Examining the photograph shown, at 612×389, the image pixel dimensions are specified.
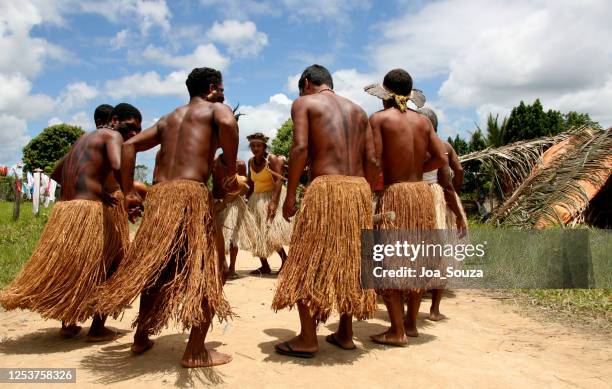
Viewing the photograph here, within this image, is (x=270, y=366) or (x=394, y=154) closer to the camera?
(x=270, y=366)

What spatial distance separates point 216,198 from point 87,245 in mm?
942

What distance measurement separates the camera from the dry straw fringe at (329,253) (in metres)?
2.81

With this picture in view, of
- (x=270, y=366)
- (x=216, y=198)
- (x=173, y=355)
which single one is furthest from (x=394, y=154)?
(x=173, y=355)

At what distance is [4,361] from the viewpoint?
9.48 feet

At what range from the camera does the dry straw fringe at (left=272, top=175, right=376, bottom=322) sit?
9.21 ft

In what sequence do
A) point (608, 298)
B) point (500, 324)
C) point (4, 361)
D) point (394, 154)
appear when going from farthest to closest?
point (608, 298), point (500, 324), point (394, 154), point (4, 361)

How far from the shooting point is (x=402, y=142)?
3.31m

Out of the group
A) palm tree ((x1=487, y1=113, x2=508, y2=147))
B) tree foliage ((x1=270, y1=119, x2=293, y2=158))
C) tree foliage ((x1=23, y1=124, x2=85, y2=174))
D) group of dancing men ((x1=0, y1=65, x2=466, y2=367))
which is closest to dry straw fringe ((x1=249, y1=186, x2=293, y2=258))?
group of dancing men ((x1=0, y1=65, x2=466, y2=367))

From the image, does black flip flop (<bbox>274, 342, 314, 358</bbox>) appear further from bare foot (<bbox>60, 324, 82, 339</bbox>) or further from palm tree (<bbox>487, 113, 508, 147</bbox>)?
palm tree (<bbox>487, 113, 508, 147</bbox>)

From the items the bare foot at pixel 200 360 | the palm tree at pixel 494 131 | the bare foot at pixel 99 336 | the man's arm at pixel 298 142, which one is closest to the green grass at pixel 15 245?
the bare foot at pixel 99 336

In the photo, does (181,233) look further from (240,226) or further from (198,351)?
(240,226)

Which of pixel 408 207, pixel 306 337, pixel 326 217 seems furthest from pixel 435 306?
pixel 326 217

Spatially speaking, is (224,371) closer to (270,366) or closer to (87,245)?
(270,366)

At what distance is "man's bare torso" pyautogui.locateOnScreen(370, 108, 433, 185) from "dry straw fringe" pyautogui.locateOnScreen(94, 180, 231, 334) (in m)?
1.31
